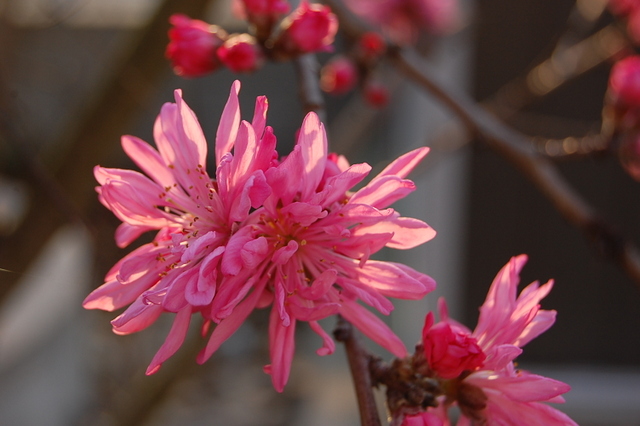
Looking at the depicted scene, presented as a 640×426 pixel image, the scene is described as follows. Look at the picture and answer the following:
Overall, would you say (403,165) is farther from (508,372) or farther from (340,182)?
(508,372)

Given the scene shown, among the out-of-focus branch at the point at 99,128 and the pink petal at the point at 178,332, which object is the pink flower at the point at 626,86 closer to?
the out-of-focus branch at the point at 99,128

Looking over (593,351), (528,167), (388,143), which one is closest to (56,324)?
(388,143)

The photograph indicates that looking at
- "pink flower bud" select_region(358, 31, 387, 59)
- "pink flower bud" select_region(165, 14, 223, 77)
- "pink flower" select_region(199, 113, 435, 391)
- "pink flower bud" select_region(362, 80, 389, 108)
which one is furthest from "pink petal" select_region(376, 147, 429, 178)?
"pink flower bud" select_region(362, 80, 389, 108)

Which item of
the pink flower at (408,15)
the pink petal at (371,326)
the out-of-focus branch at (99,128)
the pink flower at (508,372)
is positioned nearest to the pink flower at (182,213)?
the pink petal at (371,326)

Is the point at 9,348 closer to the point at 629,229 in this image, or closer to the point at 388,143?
the point at 388,143

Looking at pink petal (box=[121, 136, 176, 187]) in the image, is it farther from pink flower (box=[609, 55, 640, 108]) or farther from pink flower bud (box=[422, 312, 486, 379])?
pink flower (box=[609, 55, 640, 108])
